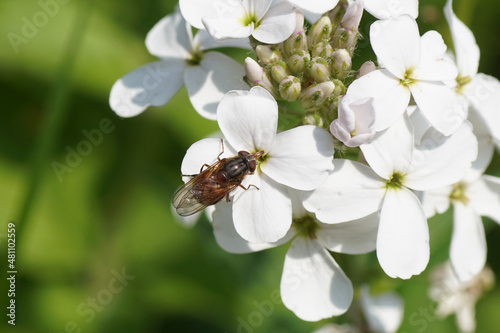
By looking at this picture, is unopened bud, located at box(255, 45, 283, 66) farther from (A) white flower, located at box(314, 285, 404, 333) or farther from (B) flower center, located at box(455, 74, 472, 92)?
(A) white flower, located at box(314, 285, 404, 333)

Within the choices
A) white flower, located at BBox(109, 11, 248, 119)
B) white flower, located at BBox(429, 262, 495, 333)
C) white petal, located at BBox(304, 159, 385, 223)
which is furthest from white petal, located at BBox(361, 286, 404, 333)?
white flower, located at BBox(109, 11, 248, 119)

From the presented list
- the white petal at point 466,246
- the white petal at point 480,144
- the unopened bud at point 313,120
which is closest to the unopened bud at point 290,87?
the unopened bud at point 313,120

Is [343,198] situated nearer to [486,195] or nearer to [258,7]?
[258,7]

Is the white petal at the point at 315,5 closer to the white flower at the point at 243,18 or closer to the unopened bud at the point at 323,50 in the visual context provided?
the white flower at the point at 243,18

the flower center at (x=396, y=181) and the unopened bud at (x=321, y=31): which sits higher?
the unopened bud at (x=321, y=31)

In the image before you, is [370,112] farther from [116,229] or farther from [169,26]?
[116,229]

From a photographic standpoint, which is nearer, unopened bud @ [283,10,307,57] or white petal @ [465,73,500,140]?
unopened bud @ [283,10,307,57]
